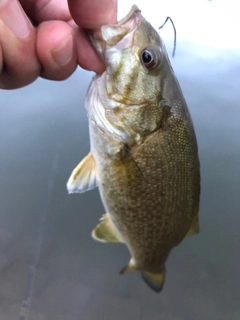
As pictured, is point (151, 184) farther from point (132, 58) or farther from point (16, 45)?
point (16, 45)

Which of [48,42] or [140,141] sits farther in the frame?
[140,141]

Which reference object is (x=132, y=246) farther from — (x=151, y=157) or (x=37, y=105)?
(x=37, y=105)

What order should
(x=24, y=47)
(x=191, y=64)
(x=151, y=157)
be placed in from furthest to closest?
1. (x=191, y=64)
2. (x=151, y=157)
3. (x=24, y=47)

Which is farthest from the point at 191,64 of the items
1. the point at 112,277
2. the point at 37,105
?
the point at 112,277

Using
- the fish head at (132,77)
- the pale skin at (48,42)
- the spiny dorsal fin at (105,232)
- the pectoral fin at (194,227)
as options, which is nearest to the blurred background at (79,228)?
the spiny dorsal fin at (105,232)

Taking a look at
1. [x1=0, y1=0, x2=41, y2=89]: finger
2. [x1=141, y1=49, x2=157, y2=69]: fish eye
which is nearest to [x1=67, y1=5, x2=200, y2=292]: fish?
[x1=141, y1=49, x2=157, y2=69]: fish eye

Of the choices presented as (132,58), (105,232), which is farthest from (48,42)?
(105,232)

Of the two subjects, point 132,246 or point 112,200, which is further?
point 132,246
